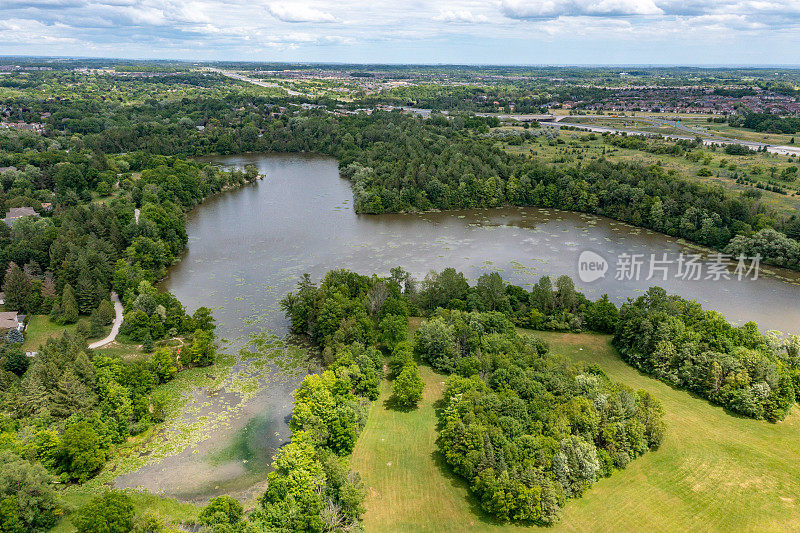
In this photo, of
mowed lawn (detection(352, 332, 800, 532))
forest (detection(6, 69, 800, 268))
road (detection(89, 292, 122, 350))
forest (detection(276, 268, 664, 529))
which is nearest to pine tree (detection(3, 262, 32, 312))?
road (detection(89, 292, 122, 350))

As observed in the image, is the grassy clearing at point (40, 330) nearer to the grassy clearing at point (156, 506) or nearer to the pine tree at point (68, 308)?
the pine tree at point (68, 308)

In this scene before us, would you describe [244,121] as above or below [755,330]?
above

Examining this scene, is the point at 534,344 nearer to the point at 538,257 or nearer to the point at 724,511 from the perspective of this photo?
the point at 724,511

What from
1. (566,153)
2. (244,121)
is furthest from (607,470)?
(244,121)

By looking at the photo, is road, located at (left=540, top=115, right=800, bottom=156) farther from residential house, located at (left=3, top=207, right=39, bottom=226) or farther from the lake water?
residential house, located at (left=3, top=207, right=39, bottom=226)

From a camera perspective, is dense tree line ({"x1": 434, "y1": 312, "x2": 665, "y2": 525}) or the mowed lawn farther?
dense tree line ({"x1": 434, "y1": 312, "x2": 665, "y2": 525})
